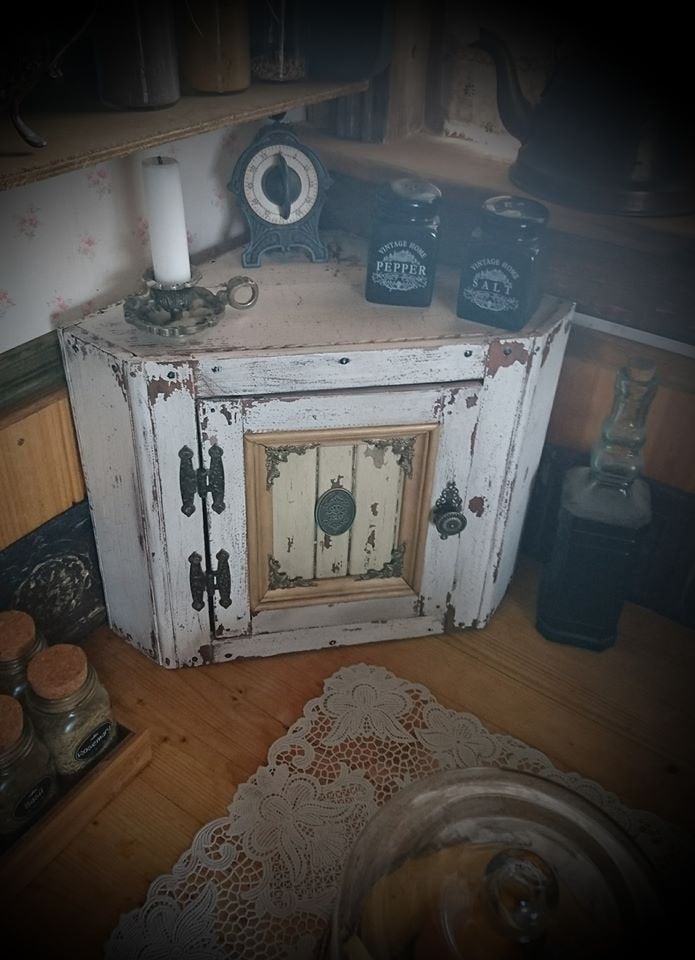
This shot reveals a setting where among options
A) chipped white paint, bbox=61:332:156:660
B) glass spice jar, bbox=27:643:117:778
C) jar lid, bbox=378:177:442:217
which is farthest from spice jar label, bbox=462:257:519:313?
glass spice jar, bbox=27:643:117:778

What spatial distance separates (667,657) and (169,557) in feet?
3.09

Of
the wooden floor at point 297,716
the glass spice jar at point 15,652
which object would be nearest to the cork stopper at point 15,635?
the glass spice jar at point 15,652

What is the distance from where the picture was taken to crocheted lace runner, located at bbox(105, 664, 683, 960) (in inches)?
46.3

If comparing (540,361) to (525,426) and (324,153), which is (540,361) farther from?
(324,153)

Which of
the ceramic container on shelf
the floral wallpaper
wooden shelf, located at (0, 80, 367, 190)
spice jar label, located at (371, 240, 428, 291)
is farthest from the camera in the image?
spice jar label, located at (371, 240, 428, 291)

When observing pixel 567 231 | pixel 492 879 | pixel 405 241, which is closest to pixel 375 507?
pixel 405 241

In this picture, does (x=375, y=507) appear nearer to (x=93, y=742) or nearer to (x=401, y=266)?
(x=401, y=266)

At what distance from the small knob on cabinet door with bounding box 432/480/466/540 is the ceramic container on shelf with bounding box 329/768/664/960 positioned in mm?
594

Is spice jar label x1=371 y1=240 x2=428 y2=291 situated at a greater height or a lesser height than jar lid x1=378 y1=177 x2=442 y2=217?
lesser

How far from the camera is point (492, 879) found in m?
0.80

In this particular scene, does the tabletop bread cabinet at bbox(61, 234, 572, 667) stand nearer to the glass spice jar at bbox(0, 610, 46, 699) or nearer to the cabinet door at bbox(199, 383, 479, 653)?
the cabinet door at bbox(199, 383, 479, 653)

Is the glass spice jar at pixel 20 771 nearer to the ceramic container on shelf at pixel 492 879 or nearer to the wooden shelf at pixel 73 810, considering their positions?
the wooden shelf at pixel 73 810

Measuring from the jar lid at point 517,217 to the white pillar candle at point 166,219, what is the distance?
464 mm

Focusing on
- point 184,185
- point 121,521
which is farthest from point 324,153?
point 121,521
